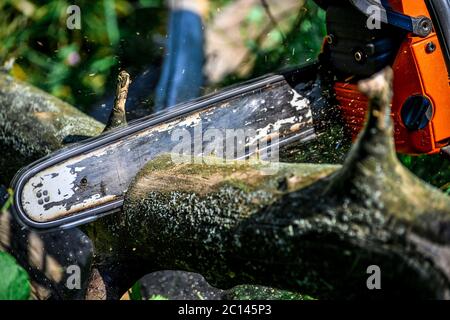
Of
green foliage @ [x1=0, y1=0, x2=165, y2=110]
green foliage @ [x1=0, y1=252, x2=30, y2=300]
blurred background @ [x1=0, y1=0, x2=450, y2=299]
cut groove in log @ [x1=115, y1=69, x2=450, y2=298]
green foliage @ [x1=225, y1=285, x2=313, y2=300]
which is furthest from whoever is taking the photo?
green foliage @ [x1=0, y1=0, x2=165, y2=110]

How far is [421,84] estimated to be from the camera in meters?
2.07

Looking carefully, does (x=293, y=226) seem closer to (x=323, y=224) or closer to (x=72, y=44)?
(x=323, y=224)

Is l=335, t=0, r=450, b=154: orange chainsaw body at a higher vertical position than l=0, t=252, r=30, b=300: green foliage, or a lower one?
higher

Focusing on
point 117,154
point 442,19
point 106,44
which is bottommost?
point 117,154

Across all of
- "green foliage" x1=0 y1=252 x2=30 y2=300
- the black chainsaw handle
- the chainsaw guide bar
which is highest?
the black chainsaw handle

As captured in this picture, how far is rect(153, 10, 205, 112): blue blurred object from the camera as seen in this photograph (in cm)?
369

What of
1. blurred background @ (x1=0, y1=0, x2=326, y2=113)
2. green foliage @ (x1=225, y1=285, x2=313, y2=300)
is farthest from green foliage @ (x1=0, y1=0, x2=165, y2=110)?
green foliage @ (x1=225, y1=285, x2=313, y2=300)

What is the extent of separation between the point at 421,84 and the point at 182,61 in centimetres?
228

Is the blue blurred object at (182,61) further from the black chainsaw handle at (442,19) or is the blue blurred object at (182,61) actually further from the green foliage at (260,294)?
Result: the black chainsaw handle at (442,19)

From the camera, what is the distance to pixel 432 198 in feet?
3.68

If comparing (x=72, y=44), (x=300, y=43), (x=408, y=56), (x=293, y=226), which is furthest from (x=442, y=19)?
(x=72, y=44)

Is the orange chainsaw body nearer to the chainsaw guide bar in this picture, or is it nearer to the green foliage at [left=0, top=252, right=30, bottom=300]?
the chainsaw guide bar

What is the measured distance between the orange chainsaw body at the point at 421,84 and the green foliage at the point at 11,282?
1.29 meters

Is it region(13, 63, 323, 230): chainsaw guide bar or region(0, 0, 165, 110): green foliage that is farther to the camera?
region(0, 0, 165, 110): green foliage
